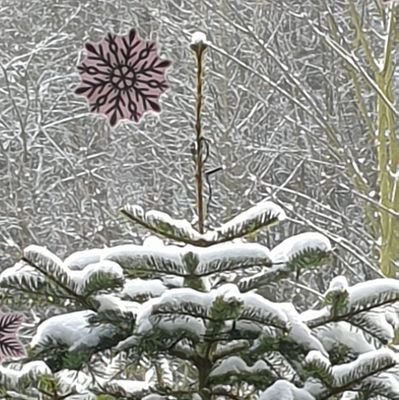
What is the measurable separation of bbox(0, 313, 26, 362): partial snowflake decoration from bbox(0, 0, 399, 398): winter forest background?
309 cm

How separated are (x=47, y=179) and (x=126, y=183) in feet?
1.13

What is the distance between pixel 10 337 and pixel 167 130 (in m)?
3.52

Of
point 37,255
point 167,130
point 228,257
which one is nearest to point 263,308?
point 228,257

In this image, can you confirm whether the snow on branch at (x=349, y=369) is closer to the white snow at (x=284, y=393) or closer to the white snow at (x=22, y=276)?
the white snow at (x=284, y=393)

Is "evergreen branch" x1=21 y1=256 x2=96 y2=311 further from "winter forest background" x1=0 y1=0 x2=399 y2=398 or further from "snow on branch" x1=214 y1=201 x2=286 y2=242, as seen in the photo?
"winter forest background" x1=0 y1=0 x2=399 y2=398

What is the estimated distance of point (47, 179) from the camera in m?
4.25

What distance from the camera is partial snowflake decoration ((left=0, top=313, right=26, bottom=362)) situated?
68 centimetres

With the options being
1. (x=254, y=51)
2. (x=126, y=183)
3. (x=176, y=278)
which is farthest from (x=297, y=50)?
(x=176, y=278)

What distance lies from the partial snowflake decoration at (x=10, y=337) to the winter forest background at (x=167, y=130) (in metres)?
3.09

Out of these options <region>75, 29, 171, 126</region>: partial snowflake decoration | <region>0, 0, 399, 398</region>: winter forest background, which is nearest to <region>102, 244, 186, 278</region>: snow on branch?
<region>75, 29, 171, 126</region>: partial snowflake decoration

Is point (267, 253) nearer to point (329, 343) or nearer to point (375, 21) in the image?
point (329, 343)

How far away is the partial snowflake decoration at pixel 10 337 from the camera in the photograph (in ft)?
2.23

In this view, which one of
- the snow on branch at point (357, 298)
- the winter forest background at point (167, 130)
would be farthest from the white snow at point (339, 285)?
the winter forest background at point (167, 130)

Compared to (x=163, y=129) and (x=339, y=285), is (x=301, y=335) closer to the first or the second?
(x=339, y=285)
